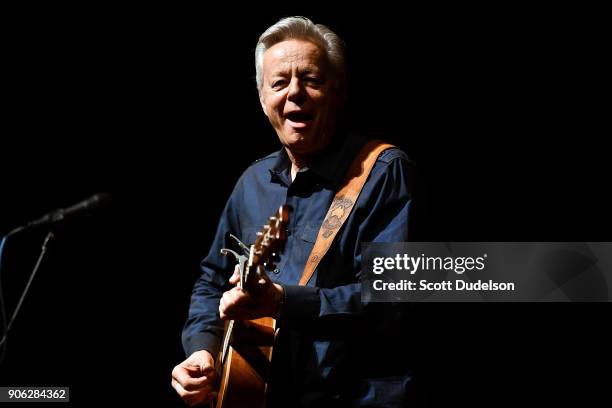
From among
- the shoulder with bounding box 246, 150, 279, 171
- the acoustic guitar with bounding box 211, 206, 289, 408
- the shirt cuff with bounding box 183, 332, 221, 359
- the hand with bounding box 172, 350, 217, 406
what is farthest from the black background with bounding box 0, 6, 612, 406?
the acoustic guitar with bounding box 211, 206, 289, 408

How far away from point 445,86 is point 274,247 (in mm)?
1388

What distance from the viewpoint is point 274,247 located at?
1559 mm

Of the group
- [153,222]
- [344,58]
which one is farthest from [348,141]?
[153,222]

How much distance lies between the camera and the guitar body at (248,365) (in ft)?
5.72

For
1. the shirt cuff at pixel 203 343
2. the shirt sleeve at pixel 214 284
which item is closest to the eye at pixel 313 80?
the shirt sleeve at pixel 214 284

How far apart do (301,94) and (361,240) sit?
549 mm

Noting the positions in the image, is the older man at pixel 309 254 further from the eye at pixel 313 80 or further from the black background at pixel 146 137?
the black background at pixel 146 137

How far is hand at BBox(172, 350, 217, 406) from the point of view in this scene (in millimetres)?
1938

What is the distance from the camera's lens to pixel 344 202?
1.94 metres

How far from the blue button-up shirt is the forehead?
287mm

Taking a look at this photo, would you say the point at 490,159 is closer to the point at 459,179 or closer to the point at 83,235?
the point at 459,179

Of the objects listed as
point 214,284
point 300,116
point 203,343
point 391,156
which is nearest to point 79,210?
point 214,284

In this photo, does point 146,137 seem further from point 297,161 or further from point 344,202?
point 344,202

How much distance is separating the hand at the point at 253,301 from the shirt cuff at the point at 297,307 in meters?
0.02
